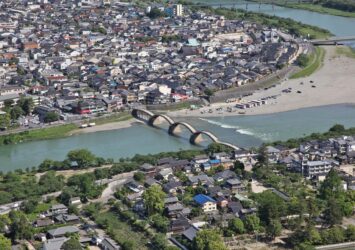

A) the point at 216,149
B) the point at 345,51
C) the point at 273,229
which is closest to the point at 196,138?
the point at 216,149

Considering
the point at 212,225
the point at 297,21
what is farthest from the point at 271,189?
the point at 297,21

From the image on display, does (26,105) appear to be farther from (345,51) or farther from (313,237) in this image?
(345,51)

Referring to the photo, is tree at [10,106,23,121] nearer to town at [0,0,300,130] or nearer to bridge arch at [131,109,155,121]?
town at [0,0,300,130]

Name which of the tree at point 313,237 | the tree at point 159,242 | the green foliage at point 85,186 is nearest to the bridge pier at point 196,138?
the green foliage at point 85,186

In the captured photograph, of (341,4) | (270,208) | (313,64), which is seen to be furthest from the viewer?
(341,4)

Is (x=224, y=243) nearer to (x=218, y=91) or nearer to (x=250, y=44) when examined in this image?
(x=218, y=91)
